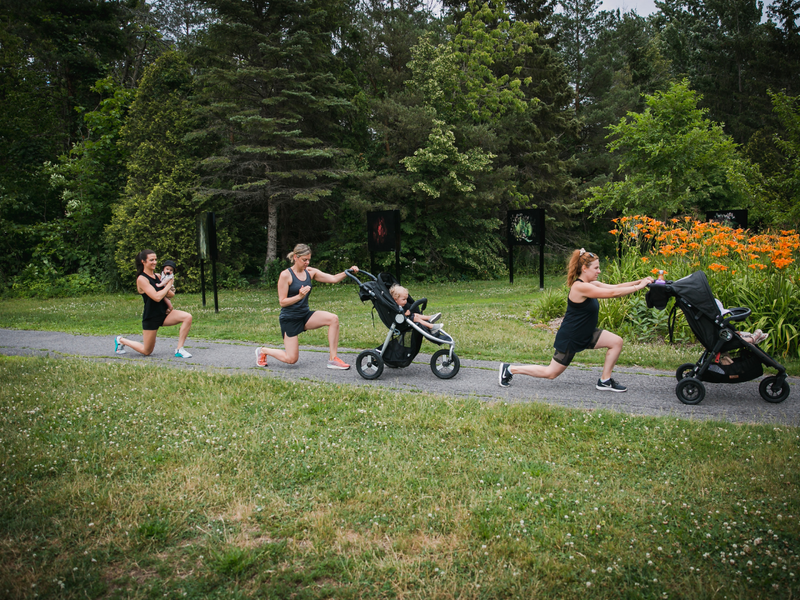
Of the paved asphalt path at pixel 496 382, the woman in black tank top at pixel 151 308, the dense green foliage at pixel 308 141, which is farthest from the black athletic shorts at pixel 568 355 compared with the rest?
the dense green foliage at pixel 308 141

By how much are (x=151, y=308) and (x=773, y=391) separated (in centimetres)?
859

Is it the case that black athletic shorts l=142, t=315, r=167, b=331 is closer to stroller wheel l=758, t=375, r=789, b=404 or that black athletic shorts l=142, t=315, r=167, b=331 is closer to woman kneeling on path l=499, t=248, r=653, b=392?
woman kneeling on path l=499, t=248, r=653, b=392

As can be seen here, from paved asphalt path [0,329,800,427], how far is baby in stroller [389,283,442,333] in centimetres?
74

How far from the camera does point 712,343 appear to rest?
19.8 feet

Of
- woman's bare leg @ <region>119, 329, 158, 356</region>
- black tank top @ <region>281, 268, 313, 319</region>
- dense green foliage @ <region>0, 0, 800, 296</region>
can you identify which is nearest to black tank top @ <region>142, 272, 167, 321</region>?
woman's bare leg @ <region>119, 329, 158, 356</region>

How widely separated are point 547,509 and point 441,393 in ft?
9.43

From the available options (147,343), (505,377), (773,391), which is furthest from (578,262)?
(147,343)

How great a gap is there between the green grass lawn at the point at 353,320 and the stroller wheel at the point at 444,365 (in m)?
1.30

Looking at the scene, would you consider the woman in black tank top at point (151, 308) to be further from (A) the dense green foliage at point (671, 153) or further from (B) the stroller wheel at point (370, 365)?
(A) the dense green foliage at point (671, 153)

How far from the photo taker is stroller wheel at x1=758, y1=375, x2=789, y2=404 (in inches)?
238

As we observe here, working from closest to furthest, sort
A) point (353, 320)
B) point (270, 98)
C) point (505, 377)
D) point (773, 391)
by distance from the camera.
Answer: point (773, 391)
point (505, 377)
point (353, 320)
point (270, 98)

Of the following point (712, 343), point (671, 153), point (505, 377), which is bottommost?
point (505, 377)

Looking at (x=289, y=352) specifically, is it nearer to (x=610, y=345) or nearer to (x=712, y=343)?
(x=610, y=345)

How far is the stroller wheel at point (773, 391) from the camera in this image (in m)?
6.04
